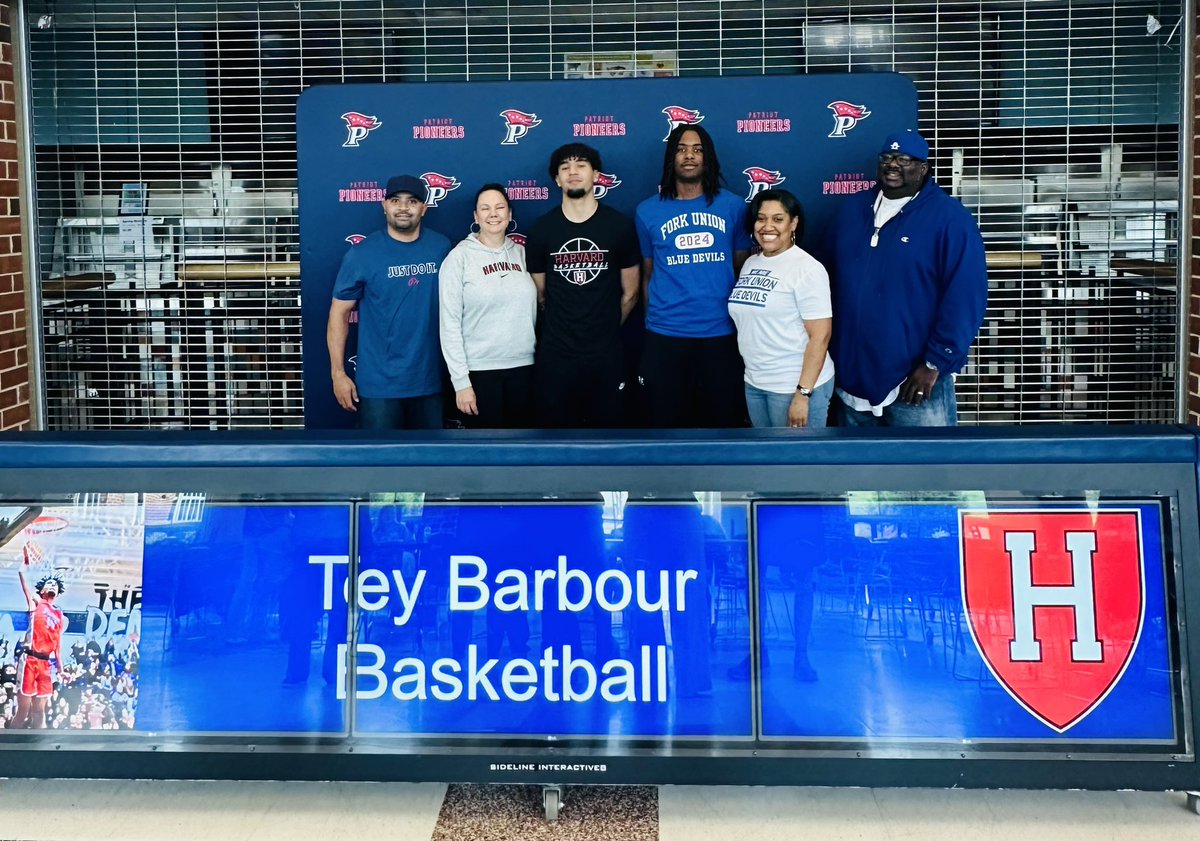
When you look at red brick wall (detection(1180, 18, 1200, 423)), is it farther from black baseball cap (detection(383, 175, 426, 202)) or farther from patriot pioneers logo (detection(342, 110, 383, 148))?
patriot pioneers logo (detection(342, 110, 383, 148))

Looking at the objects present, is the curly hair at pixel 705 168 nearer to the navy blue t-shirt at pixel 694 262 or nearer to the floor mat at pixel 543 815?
the navy blue t-shirt at pixel 694 262

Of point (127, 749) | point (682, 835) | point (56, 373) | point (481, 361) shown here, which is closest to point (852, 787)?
point (682, 835)

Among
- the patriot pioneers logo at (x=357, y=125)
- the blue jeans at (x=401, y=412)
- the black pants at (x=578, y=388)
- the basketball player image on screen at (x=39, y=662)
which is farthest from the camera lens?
the patriot pioneers logo at (x=357, y=125)

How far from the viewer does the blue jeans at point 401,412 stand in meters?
5.54

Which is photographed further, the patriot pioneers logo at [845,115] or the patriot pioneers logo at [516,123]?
the patriot pioneers logo at [516,123]

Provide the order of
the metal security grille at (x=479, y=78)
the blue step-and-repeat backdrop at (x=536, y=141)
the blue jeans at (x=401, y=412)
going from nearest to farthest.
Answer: the blue jeans at (x=401, y=412) < the blue step-and-repeat backdrop at (x=536, y=141) < the metal security grille at (x=479, y=78)

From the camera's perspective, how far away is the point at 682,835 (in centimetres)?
288

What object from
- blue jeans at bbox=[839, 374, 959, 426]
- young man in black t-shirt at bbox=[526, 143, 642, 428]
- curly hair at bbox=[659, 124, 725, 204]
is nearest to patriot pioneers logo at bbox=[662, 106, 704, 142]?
curly hair at bbox=[659, 124, 725, 204]

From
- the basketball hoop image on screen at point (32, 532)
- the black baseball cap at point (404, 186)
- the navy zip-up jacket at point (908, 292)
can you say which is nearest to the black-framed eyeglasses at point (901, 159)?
the navy zip-up jacket at point (908, 292)

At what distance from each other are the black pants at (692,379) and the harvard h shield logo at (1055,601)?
2295 millimetres

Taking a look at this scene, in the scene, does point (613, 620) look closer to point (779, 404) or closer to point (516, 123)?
point (779, 404)

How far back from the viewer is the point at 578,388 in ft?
17.4

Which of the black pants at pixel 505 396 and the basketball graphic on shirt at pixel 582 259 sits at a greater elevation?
the basketball graphic on shirt at pixel 582 259

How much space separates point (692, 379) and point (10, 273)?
347cm
